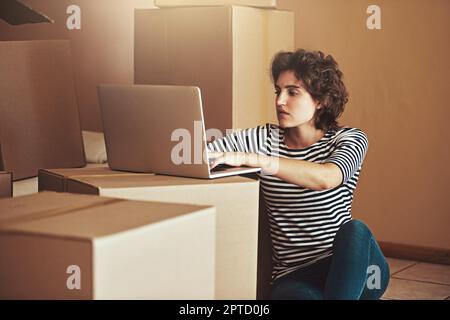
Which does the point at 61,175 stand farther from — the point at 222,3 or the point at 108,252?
the point at 222,3

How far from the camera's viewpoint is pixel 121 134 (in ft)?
6.00

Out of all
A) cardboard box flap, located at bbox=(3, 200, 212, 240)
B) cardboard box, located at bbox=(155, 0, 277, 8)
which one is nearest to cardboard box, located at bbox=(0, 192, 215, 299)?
cardboard box flap, located at bbox=(3, 200, 212, 240)

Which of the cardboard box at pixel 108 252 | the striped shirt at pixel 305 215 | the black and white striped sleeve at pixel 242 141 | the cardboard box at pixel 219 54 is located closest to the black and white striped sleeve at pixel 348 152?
the striped shirt at pixel 305 215

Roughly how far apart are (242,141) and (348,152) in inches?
12.1

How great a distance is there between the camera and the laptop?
1.68m

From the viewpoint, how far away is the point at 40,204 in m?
1.40

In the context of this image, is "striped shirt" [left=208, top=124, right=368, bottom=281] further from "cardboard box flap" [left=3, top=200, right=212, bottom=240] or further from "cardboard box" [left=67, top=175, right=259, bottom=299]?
"cardboard box flap" [left=3, top=200, right=212, bottom=240]

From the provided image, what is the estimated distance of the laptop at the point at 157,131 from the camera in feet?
5.50

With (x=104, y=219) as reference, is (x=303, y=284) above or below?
below

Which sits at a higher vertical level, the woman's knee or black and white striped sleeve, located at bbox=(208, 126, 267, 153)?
black and white striped sleeve, located at bbox=(208, 126, 267, 153)

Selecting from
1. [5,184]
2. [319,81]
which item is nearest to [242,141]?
[319,81]

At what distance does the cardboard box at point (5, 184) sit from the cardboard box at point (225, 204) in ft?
0.65

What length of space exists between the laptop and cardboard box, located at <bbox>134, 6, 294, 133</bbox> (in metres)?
0.70

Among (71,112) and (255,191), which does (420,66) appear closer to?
(71,112)
